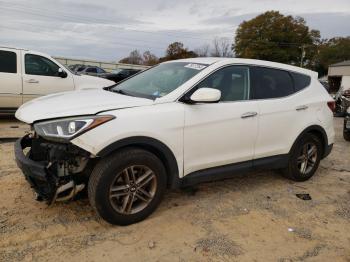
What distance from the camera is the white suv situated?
3307 millimetres

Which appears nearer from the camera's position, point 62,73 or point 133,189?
point 133,189

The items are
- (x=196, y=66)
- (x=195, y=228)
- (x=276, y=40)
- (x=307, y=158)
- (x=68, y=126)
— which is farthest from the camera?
(x=276, y=40)

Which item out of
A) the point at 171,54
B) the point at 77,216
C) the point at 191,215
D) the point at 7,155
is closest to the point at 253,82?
the point at 191,215

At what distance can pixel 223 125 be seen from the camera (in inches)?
160

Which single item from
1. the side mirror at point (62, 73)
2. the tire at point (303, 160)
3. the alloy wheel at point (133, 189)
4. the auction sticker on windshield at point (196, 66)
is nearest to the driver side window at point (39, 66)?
the side mirror at point (62, 73)

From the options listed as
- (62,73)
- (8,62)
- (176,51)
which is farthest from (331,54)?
(8,62)

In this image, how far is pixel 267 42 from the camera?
60031 mm

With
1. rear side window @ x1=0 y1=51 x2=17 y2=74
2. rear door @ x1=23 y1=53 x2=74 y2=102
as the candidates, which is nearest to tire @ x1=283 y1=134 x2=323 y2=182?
rear door @ x1=23 y1=53 x2=74 y2=102

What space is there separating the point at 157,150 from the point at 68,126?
918 millimetres

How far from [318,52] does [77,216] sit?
6736cm

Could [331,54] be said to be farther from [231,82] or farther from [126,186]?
[126,186]

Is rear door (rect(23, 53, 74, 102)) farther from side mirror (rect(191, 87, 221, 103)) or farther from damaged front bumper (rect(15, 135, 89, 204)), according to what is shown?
side mirror (rect(191, 87, 221, 103))

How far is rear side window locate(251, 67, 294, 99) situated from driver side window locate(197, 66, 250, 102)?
127 millimetres

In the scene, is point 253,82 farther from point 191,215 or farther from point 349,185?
point 349,185
